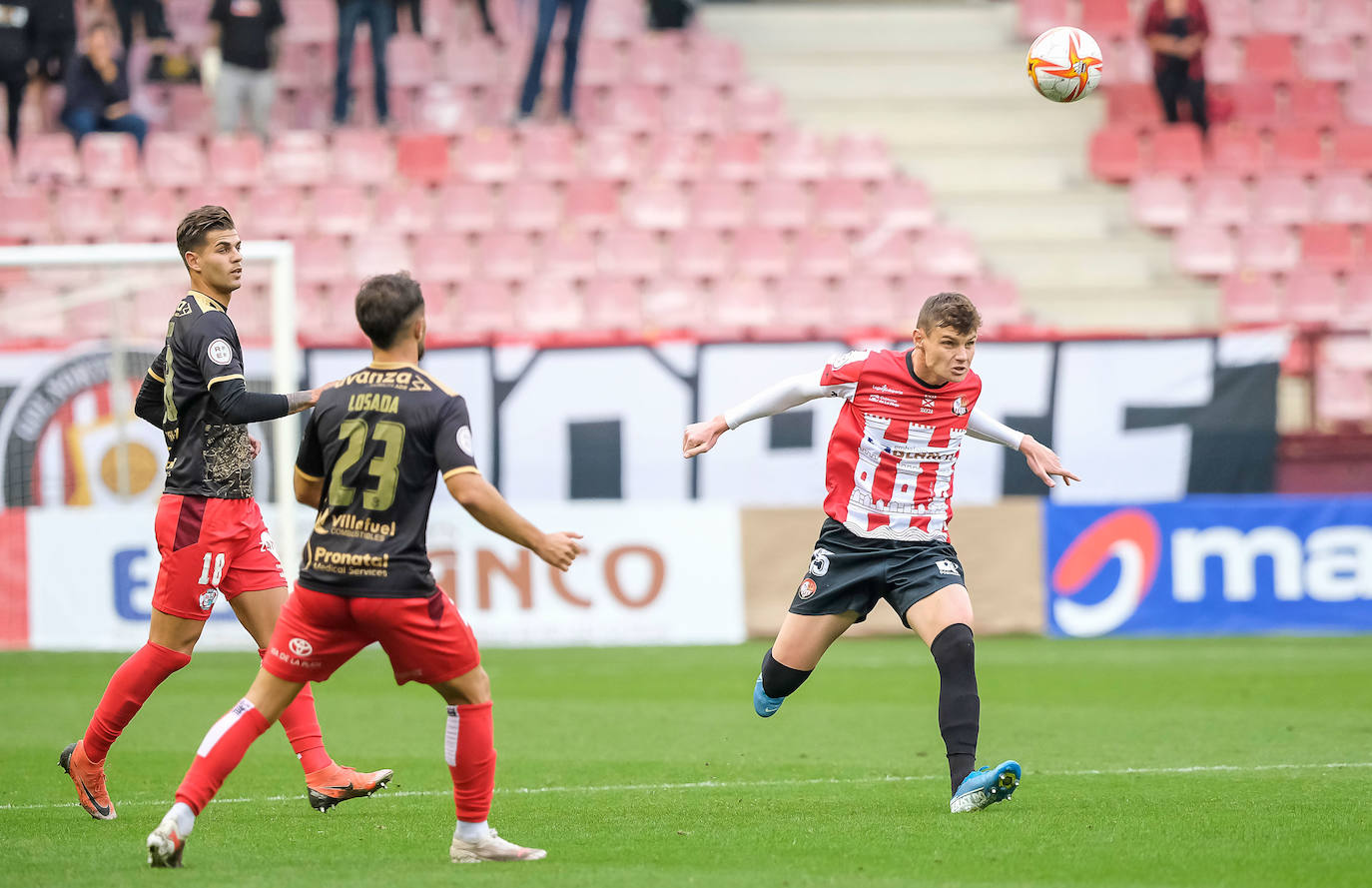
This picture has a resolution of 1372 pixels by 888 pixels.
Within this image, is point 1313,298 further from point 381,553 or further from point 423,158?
point 381,553

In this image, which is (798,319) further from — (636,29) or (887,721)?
(887,721)

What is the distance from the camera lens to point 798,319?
50.1 ft

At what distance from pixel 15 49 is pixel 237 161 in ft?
7.81

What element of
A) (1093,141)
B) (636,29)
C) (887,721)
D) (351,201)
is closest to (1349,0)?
(1093,141)

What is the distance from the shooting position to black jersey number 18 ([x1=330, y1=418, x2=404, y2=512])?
502 centimetres

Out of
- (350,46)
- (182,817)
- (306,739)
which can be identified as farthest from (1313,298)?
(182,817)

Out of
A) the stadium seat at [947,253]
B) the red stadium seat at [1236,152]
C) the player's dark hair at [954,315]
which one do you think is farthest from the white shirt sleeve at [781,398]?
the red stadium seat at [1236,152]

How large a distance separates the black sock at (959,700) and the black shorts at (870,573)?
0.86 feet

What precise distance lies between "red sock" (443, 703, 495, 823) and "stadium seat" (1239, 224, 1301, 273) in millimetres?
13375

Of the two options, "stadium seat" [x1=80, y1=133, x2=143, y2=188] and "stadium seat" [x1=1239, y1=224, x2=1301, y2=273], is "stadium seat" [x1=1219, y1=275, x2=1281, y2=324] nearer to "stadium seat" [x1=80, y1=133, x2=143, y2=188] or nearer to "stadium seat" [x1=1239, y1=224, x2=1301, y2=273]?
"stadium seat" [x1=1239, y1=224, x2=1301, y2=273]

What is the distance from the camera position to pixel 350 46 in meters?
16.5

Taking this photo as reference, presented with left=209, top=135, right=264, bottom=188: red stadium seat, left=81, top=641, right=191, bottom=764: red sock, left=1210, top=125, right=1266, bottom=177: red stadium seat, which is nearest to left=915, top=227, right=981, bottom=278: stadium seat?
left=1210, top=125, right=1266, bottom=177: red stadium seat

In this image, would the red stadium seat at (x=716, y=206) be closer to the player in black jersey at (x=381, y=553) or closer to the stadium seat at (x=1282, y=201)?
the stadium seat at (x=1282, y=201)

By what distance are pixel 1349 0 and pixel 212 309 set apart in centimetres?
1702
